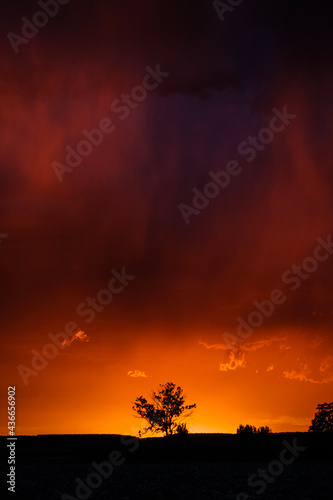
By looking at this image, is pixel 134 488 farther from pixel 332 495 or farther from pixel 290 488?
pixel 332 495

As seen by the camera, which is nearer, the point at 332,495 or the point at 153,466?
the point at 332,495

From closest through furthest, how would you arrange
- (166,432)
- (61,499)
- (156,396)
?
(61,499)
(166,432)
(156,396)

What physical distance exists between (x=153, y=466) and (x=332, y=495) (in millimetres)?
11440

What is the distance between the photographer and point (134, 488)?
28.4m

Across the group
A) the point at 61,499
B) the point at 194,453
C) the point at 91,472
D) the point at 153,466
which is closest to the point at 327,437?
the point at 194,453

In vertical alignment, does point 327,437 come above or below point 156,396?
below

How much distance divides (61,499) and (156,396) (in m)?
60.2

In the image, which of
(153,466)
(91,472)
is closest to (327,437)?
(153,466)

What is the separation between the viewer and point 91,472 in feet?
105

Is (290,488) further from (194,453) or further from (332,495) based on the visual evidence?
(194,453)

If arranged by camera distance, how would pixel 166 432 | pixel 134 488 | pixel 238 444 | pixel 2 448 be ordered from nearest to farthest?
1. pixel 134 488
2. pixel 238 444
3. pixel 2 448
4. pixel 166 432

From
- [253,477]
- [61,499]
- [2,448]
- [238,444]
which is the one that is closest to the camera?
[61,499]

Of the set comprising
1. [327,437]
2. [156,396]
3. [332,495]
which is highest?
[156,396]

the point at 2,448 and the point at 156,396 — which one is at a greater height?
the point at 156,396
